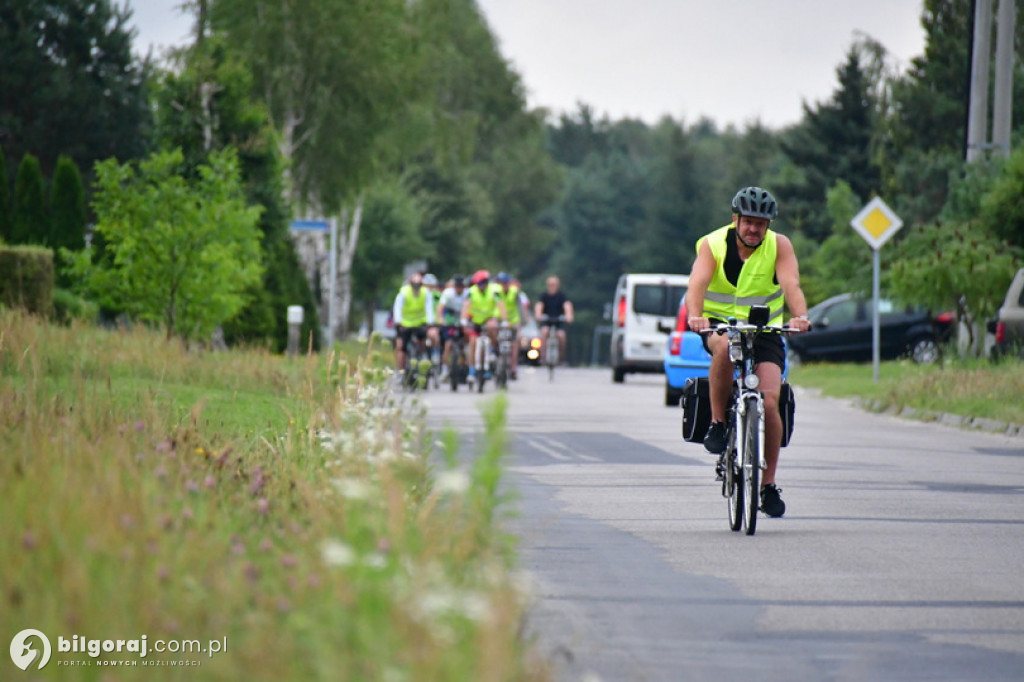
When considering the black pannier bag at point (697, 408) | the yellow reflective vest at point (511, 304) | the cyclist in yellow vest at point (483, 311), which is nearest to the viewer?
the black pannier bag at point (697, 408)

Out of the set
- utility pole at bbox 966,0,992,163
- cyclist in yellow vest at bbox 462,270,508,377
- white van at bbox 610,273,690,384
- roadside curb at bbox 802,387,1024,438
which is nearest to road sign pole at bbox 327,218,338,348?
cyclist in yellow vest at bbox 462,270,508,377

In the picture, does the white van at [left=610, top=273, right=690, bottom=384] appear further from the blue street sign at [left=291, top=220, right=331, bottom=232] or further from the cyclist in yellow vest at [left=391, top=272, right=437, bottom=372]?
the blue street sign at [left=291, top=220, right=331, bottom=232]

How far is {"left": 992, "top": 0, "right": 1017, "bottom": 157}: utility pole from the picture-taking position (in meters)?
26.8

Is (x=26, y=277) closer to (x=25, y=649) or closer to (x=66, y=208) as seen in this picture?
(x=66, y=208)

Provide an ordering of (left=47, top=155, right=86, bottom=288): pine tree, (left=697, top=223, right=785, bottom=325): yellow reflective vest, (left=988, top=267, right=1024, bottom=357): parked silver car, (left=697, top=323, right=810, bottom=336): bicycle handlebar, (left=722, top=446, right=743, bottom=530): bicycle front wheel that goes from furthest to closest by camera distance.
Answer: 1. (left=47, top=155, right=86, bottom=288): pine tree
2. (left=988, top=267, right=1024, bottom=357): parked silver car
3. (left=697, top=223, right=785, bottom=325): yellow reflective vest
4. (left=722, top=446, right=743, bottom=530): bicycle front wheel
5. (left=697, top=323, right=810, bottom=336): bicycle handlebar

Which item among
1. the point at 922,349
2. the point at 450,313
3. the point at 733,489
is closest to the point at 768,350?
the point at 733,489

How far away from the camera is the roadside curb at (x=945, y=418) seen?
60.8 ft

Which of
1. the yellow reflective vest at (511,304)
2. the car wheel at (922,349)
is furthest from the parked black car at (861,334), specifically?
the yellow reflective vest at (511,304)

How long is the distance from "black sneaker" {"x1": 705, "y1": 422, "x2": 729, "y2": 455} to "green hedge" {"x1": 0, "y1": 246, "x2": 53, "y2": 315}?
44.8 ft

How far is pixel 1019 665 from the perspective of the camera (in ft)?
19.8

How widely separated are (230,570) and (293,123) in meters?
43.6

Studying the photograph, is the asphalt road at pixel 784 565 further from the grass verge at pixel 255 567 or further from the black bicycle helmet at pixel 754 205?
the black bicycle helmet at pixel 754 205

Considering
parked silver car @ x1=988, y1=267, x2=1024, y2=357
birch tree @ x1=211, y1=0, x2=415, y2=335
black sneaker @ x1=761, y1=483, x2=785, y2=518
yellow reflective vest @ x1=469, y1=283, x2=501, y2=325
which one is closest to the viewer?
black sneaker @ x1=761, y1=483, x2=785, y2=518

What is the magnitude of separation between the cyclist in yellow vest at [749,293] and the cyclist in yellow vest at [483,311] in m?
17.9
